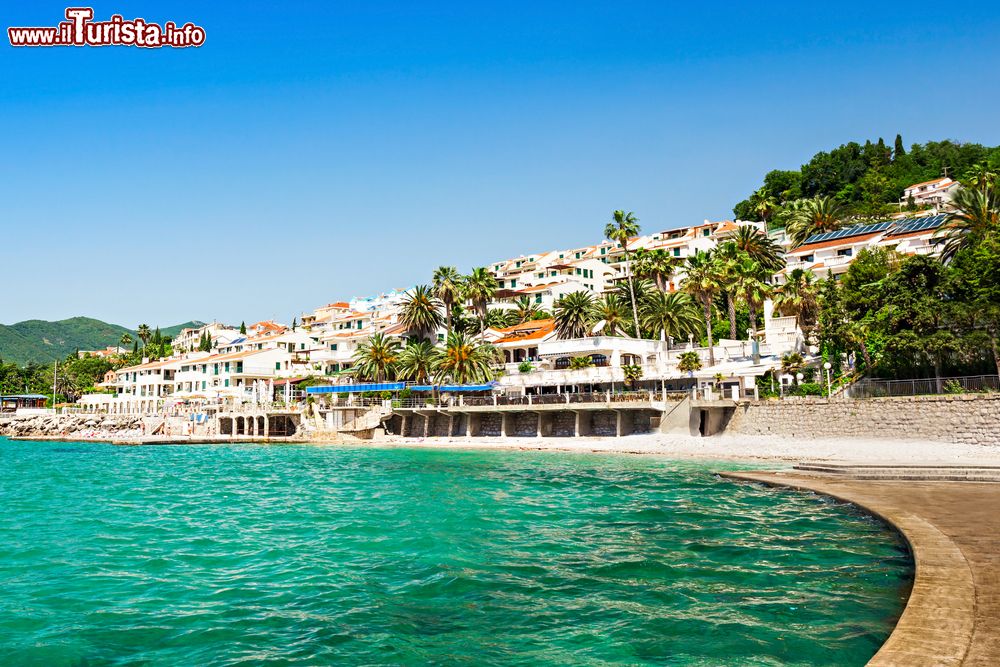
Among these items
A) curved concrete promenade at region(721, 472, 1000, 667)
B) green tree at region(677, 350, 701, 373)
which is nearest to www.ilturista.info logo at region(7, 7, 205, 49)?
curved concrete promenade at region(721, 472, 1000, 667)

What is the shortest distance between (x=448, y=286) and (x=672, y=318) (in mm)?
26022

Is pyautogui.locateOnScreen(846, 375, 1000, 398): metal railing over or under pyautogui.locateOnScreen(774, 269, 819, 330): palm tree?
under

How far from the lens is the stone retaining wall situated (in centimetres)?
3734

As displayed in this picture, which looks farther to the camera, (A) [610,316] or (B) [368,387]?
(B) [368,387]

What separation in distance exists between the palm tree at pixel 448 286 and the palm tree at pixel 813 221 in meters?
41.1

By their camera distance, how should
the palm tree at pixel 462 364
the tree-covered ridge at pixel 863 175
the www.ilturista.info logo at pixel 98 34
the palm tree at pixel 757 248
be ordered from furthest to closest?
1. the tree-covered ridge at pixel 863 175
2. the palm tree at pixel 757 248
3. the palm tree at pixel 462 364
4. the www.ilturista.info logo at pixel 98 34

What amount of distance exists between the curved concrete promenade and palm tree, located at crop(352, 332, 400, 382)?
55.4 metres

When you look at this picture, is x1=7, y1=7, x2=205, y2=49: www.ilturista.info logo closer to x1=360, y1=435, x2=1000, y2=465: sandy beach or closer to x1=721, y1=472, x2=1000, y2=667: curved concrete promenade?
x1=721, y1=472, x2=1000, y2=667: curved concrete promenade

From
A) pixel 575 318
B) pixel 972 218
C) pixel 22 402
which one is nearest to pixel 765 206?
pixel 575 318

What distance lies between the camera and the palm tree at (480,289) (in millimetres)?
82375

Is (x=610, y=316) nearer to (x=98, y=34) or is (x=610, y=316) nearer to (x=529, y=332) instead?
(x=529, y=332)

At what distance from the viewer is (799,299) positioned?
54531mm

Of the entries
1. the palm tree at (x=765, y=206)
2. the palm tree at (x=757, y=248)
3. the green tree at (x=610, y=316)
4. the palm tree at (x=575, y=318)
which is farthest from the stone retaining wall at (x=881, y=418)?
the palm tree at (x=765, y=206)

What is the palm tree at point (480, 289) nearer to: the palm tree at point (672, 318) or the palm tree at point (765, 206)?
the palm tree at point (672, 318)
